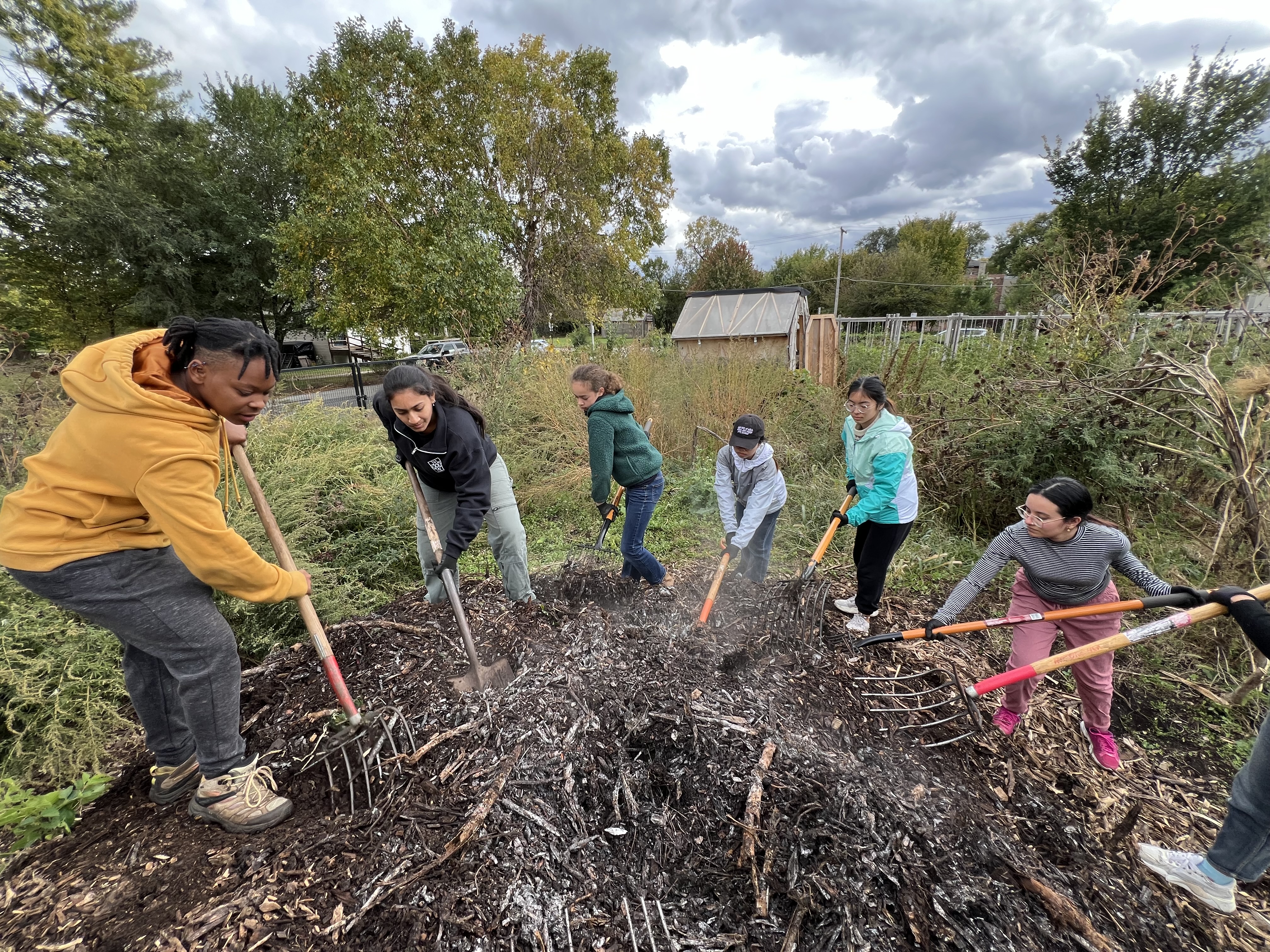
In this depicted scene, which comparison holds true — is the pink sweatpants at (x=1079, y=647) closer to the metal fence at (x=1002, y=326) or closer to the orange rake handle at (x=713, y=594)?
the orange rake handle at (x=713, y=594)

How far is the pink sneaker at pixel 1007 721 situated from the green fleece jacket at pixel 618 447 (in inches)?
82.1

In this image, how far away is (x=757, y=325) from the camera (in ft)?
Answer: 40.6

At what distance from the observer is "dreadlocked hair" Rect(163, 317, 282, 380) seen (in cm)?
155

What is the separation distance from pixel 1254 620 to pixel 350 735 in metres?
3.19

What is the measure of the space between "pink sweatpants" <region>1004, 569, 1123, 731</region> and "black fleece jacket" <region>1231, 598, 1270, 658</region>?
477mm

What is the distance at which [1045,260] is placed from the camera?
5.19m

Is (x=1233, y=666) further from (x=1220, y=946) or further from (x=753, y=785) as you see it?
(x=753, y=785)

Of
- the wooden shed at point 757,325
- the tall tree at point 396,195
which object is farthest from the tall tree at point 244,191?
the wooden shed at point 757,325

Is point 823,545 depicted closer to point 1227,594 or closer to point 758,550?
point 758,550

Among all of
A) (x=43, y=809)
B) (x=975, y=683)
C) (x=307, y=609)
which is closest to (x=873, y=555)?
(x=975, y=683)

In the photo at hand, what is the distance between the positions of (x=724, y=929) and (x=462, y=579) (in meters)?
2.53

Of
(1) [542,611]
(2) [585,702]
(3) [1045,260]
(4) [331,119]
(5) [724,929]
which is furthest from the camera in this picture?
(4) [331,119]

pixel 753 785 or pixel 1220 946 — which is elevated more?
pixel 753 785

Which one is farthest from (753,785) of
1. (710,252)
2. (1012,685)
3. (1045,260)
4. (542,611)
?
(710,252)
